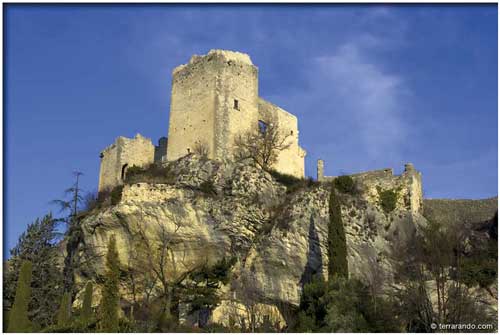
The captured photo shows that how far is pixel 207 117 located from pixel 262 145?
13.4ft

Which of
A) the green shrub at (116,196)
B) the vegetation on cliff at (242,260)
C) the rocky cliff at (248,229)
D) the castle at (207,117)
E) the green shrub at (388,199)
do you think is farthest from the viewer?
the castle at (207,117)

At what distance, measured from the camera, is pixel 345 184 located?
128ft

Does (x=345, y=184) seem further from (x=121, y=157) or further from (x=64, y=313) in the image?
(x=64, y=313)

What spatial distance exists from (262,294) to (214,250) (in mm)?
3615

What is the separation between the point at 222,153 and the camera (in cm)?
4016

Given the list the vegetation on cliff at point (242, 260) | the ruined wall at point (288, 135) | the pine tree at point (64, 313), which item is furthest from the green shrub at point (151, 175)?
the pine tree at point (64, 313)

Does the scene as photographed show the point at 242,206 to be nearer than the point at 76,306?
No

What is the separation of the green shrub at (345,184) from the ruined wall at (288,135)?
5.86 meters

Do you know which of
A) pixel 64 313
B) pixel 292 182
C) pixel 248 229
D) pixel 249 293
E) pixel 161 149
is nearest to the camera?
pixel 64 313

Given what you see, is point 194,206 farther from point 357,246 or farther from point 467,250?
point 467,250

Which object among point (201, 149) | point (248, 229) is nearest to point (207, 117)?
point (201, 149)

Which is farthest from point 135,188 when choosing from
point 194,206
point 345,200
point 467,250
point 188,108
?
point 467,250

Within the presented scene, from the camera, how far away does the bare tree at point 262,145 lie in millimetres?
41125

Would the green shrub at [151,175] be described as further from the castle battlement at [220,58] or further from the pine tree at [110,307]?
the pine tree at [110,307]
